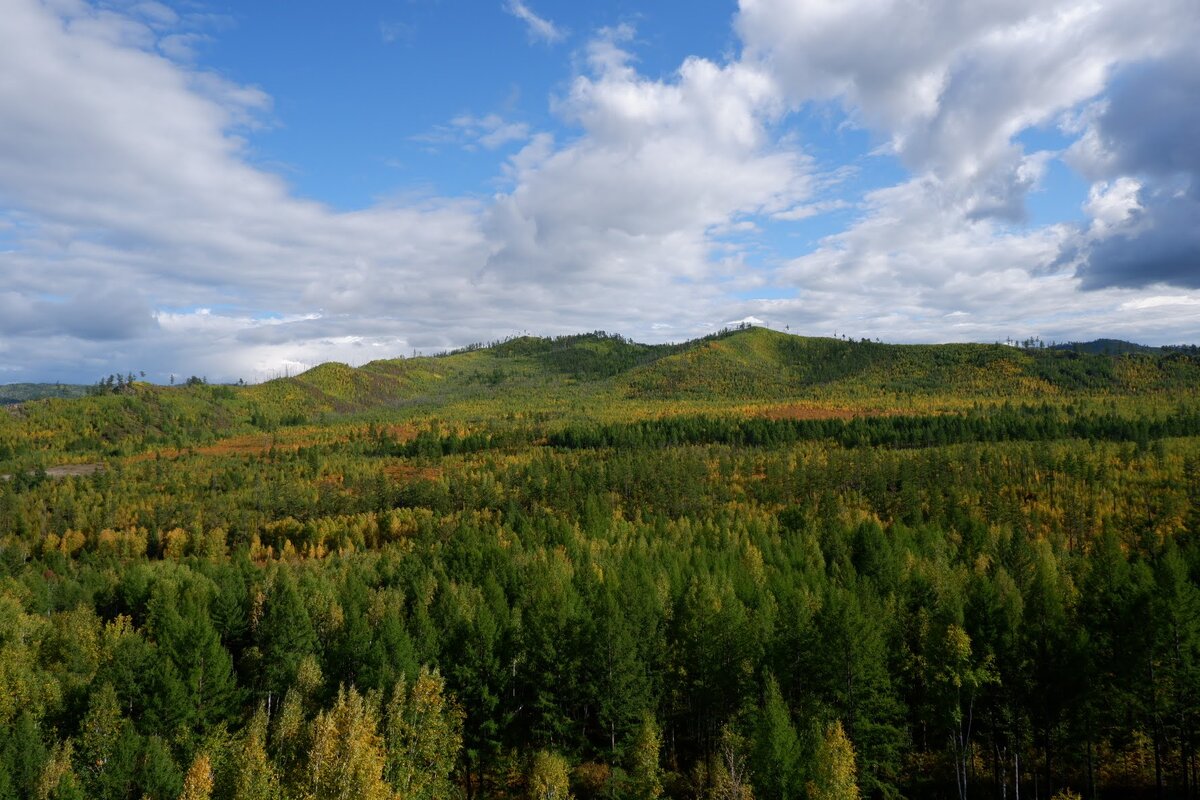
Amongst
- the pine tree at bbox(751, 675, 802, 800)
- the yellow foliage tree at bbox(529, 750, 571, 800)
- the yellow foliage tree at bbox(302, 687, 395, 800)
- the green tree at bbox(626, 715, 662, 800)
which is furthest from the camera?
the yellow foliage tree at bbox(529, 750, 571, 800)

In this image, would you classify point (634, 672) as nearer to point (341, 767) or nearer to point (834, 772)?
point (834, 772)

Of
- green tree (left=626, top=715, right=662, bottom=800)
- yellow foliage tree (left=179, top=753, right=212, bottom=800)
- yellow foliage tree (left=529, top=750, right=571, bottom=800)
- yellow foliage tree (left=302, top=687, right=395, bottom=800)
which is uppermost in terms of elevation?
yellow foliage tree (left=302, top=687, right=395, bottom=800)

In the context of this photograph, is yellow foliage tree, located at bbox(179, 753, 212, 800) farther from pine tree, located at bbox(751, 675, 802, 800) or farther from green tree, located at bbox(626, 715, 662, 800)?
pine tree, located at bbox(751, 675, 802, 800)

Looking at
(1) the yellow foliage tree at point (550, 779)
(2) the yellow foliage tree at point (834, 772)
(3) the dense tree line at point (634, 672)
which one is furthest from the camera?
(3) the dense tree line at point (634, 672)

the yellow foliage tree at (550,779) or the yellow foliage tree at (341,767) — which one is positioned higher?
the yellow foliage tree at (341,767)

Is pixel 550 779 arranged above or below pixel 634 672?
below

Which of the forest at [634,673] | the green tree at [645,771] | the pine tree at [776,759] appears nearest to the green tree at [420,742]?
the forest at [634,673]

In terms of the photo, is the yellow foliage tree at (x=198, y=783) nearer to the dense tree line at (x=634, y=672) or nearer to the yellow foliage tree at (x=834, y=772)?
the dense tree line at (x=634, y=672)

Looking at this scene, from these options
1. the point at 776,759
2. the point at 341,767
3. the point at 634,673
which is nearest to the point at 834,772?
the point at 776,759

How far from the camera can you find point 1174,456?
127938 millimetres

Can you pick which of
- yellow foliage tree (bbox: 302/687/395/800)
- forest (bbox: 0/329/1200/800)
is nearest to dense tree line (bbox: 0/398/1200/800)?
yellow foliage tree (bbox: 302/687/395/800)

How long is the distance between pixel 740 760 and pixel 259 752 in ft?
83.0

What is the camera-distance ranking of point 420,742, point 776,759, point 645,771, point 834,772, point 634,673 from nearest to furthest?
point 834,772 < point 776,759 < point 645,771 < point 420,742 < point 634,673

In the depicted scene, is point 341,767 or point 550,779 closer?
point 341,767
